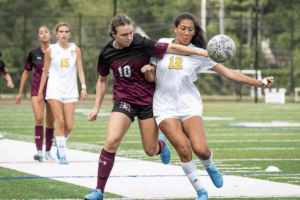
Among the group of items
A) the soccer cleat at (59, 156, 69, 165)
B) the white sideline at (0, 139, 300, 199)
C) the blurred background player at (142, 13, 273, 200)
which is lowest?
the white sideline at (0, 139, 300, 199)

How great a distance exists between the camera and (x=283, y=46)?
51906 millimetres

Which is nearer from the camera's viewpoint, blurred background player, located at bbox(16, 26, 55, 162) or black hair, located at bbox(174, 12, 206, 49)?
black hair, located at bbox(174, 12, 206, 49)

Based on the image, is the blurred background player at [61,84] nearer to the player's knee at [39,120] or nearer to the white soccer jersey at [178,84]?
the player's knee at [39,120]

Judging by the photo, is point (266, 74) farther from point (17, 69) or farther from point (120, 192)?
point (120, 192)

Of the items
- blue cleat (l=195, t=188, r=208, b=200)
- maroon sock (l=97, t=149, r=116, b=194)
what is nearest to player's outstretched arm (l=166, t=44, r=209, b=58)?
maroon sock (l=97, t=149, r=116, b=194)

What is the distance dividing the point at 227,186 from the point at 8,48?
30.5 metres

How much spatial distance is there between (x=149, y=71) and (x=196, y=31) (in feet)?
2.33

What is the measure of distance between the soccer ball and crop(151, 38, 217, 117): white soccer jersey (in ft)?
0.48

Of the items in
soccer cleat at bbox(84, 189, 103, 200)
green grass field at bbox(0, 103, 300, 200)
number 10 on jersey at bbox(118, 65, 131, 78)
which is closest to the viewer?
soccer cleat at bbox(84, 189, 103, 200)

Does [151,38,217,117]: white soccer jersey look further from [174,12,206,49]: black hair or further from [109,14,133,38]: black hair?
[109,14,133,38]: black hair

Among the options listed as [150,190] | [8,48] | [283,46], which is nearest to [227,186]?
[150,190]

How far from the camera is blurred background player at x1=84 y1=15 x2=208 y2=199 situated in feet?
19.2

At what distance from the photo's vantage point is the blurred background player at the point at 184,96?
5.79 meters

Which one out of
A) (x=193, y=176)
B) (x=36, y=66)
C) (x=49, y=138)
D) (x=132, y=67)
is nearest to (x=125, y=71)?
(x=132, y=67)
